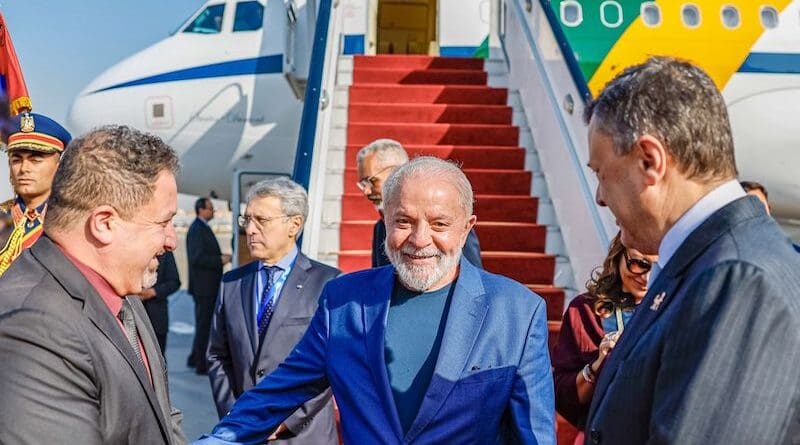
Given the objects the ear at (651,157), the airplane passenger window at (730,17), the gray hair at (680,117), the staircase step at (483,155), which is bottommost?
the staircase step at (483,155)

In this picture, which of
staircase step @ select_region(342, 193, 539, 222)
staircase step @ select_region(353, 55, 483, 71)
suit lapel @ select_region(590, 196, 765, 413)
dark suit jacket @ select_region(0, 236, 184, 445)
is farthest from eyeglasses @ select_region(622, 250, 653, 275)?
staircase step @ select_region(353, 55, 483, 71)

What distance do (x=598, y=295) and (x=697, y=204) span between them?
49.1 inches

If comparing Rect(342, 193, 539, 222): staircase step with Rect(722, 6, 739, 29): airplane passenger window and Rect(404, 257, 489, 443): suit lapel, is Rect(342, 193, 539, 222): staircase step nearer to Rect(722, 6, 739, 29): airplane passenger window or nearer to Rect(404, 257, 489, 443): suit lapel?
Rect(404, 257, 489, 443): suit lapel

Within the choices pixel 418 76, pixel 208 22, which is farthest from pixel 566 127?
pixel 208 22

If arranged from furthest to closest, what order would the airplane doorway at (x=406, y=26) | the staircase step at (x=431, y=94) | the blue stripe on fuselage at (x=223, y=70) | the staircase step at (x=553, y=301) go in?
the airplane doorway at (x=406, y=26), the blue stripe on fuselage at (x=223, y=70), the staircase step at (x=431, y=94), the staircase step at (x=553, y=301)

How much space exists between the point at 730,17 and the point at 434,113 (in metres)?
3.92

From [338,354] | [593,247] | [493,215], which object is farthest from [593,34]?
[338,354]

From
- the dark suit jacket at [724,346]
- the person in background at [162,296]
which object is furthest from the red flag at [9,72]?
the person in background at [162,296]

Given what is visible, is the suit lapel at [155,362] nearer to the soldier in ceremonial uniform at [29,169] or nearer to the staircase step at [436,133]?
the soldier in ceremonial uniform at [29,169]

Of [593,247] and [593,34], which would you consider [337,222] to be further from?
[593,34]

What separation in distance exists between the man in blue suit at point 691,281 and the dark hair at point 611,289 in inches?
40.7

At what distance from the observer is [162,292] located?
640 cm

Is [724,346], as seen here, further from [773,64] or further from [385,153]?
[773,64]

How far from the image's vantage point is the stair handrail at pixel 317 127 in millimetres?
4773
